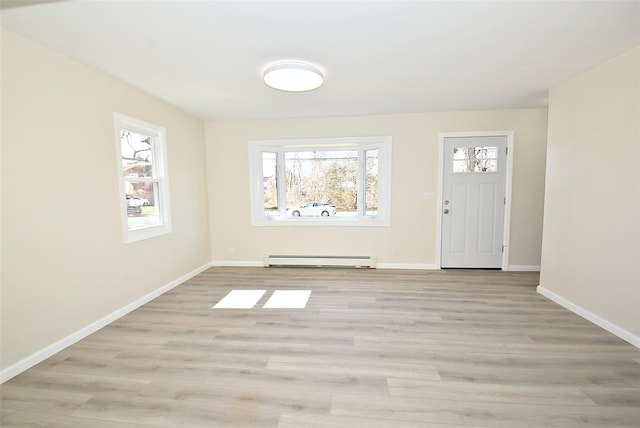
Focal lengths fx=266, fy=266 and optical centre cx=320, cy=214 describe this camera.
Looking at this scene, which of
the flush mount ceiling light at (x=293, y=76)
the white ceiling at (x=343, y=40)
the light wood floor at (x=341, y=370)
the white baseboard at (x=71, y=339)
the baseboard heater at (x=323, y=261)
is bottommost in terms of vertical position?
the light wood floor at (x=341, y=370)

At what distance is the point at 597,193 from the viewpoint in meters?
2.52

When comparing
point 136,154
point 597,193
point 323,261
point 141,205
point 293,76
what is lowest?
point 323,261

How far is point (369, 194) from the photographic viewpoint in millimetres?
4398

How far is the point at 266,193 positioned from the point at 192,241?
4.53ft

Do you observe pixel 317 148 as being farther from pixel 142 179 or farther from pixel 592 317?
pixel 592 317

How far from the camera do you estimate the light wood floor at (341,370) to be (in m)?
1.54

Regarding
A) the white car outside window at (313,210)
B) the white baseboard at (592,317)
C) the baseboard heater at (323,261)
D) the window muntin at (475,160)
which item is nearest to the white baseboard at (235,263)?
the baseboard heater at (323,261)

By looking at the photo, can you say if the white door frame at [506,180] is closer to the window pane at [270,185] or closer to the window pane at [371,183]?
the window pane at [371,183]

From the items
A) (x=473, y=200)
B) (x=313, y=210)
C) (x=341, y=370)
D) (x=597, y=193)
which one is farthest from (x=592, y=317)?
(x=313, y=210)

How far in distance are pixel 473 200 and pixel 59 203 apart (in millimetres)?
4916

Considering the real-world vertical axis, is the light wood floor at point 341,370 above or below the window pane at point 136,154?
below

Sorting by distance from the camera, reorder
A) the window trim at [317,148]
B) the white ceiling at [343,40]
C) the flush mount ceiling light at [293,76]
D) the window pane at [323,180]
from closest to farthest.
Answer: the white ceiling at [343,40] → the flush mount ceiling light at [293,76] → the window trim at [317,148] → the window pane at [323,180]

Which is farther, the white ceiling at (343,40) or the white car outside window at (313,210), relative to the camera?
the white car outside window at (313,210)

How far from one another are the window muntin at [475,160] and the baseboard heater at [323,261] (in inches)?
77.5
